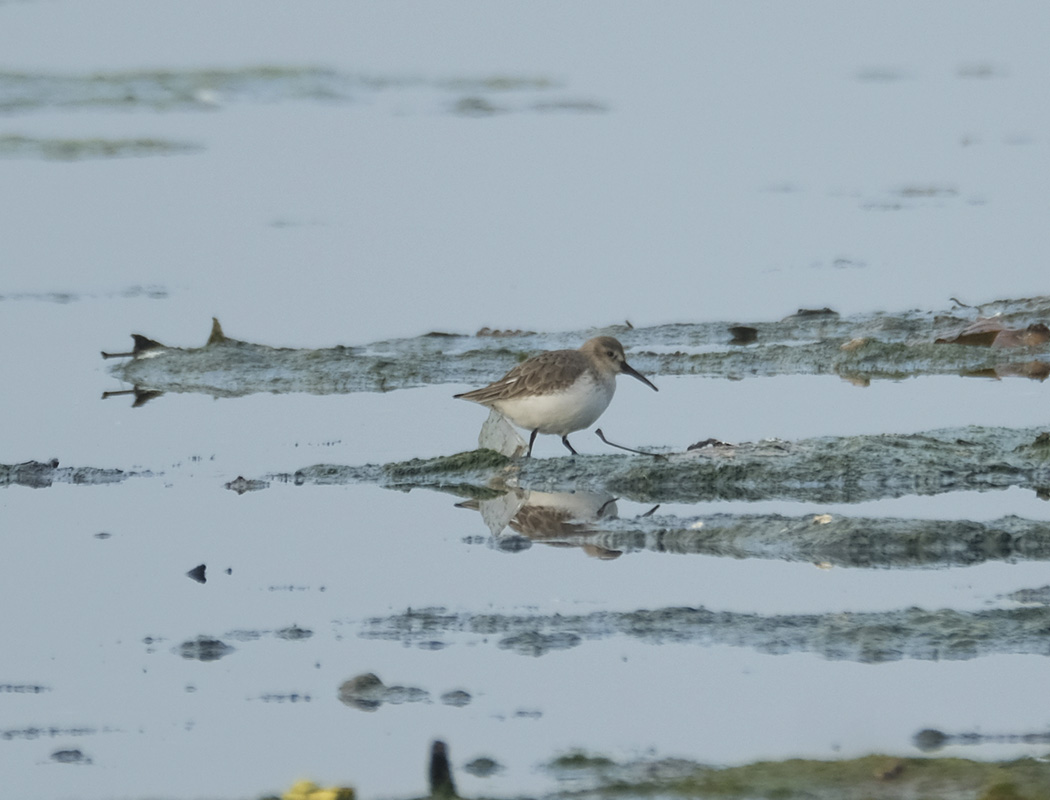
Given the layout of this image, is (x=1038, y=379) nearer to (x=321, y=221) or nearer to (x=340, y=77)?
(x=321, y=221)

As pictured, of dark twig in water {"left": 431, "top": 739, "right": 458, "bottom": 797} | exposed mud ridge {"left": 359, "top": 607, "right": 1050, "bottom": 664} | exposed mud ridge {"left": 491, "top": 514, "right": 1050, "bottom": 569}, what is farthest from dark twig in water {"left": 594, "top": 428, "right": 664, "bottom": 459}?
dark twig in water {"left": 431, "top": 739, "right": 458, "bottom": 797}

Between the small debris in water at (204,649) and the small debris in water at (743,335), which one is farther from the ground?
the small debris in water at (743,335)

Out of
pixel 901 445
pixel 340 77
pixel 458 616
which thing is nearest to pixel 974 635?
pixel 458 616

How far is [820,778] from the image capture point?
14.8ft

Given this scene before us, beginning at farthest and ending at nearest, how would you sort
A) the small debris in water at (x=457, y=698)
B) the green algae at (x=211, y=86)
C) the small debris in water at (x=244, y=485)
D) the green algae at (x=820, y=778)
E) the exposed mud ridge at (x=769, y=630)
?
the green algae at (x=211, y=86)
the small debris in water at (x=244, y=485)
the exposed mud ridge at (x=769, y=630)
the small debris in water at (x=457, y=698)
the green algae at (x=820, y=778)

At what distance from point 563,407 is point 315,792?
407 centimetres

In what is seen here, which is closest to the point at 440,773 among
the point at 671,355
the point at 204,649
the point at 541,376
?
the point at 204,649

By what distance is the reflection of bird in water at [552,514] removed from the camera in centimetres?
696

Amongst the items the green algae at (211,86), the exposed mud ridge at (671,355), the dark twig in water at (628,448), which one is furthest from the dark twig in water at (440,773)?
the green algae at (211,86)

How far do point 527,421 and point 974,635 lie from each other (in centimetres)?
346

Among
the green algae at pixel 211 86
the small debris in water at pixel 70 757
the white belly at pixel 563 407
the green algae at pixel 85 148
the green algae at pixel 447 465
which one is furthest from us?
the green algae at pixel 211 86

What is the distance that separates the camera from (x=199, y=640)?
18.9ft

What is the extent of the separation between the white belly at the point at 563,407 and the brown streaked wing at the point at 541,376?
3cm

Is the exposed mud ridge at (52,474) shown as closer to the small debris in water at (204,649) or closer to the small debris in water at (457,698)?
the small debris in water at (204,649)
